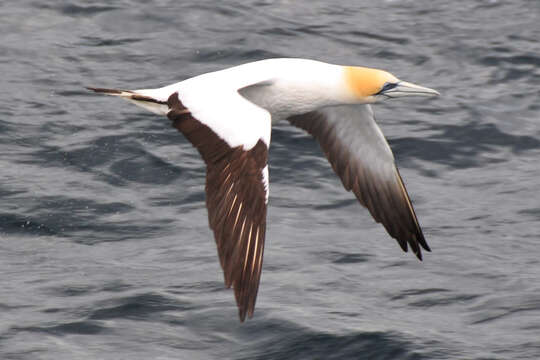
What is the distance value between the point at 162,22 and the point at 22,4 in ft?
5.94

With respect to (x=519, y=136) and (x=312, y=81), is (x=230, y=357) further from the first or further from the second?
(x=519, y=136)

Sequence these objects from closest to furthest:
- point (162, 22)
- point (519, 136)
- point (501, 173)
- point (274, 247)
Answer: point (274, 247) → point (501, 173) → point (519, 136) → point (162, 22)

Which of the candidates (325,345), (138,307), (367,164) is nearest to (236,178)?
(325,345)

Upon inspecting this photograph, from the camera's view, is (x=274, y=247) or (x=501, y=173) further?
(x=501, y=173)

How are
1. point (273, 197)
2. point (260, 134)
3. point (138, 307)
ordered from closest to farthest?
point (260, 134), point (138, 307), point (273, 197)

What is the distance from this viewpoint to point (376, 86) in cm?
890

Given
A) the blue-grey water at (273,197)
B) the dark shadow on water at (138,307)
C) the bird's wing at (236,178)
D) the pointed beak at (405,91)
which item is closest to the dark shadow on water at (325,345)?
the blue-grey water at (273,197)

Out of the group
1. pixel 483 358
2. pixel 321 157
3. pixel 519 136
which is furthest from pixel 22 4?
pixel 483 358

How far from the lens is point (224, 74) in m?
8.71

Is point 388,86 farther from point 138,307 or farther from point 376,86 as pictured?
point 138,307

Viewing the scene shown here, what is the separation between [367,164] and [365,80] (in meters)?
1.21

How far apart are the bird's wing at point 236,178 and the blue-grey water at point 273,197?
974mm

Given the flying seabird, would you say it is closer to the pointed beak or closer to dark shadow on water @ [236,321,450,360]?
the pointed beak

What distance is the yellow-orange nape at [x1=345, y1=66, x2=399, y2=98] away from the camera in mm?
8836
